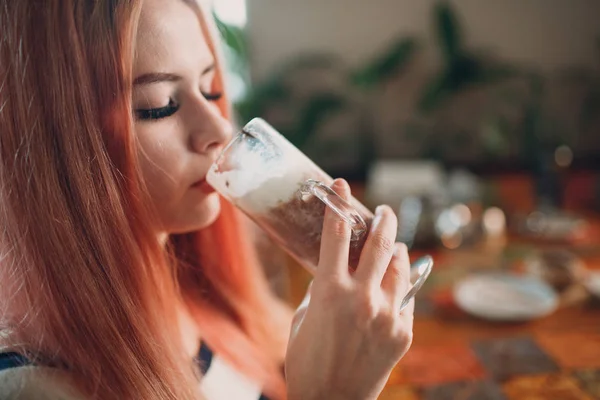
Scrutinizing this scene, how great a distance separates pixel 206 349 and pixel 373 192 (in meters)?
1.53

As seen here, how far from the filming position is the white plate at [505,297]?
128cm

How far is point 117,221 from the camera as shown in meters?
0.66

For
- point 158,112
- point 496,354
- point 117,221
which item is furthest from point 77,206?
point 496,354

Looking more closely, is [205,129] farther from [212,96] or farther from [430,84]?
[430,84]

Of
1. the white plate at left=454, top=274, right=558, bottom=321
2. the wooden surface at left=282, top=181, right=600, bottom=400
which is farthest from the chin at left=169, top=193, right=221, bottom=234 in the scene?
the white plate at left=454, top=274, right=558, bottom=321

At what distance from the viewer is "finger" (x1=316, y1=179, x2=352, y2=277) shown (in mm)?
662

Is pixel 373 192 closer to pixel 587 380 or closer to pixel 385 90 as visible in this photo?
pixel 385 90

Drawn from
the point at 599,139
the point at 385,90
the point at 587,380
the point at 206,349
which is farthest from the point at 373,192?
the point at 599,139

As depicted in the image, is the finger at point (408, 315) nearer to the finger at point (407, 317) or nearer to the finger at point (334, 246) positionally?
the finger at point (407, 317)

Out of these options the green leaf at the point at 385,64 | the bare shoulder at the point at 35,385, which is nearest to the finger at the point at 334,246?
the bare shoulder at the point at 35,385

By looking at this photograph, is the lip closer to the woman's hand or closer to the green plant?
the woman's hand

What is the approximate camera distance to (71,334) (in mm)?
645

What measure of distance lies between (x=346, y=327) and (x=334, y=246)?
0.11m

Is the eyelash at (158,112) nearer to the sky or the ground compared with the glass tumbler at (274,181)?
nearer to the sky
